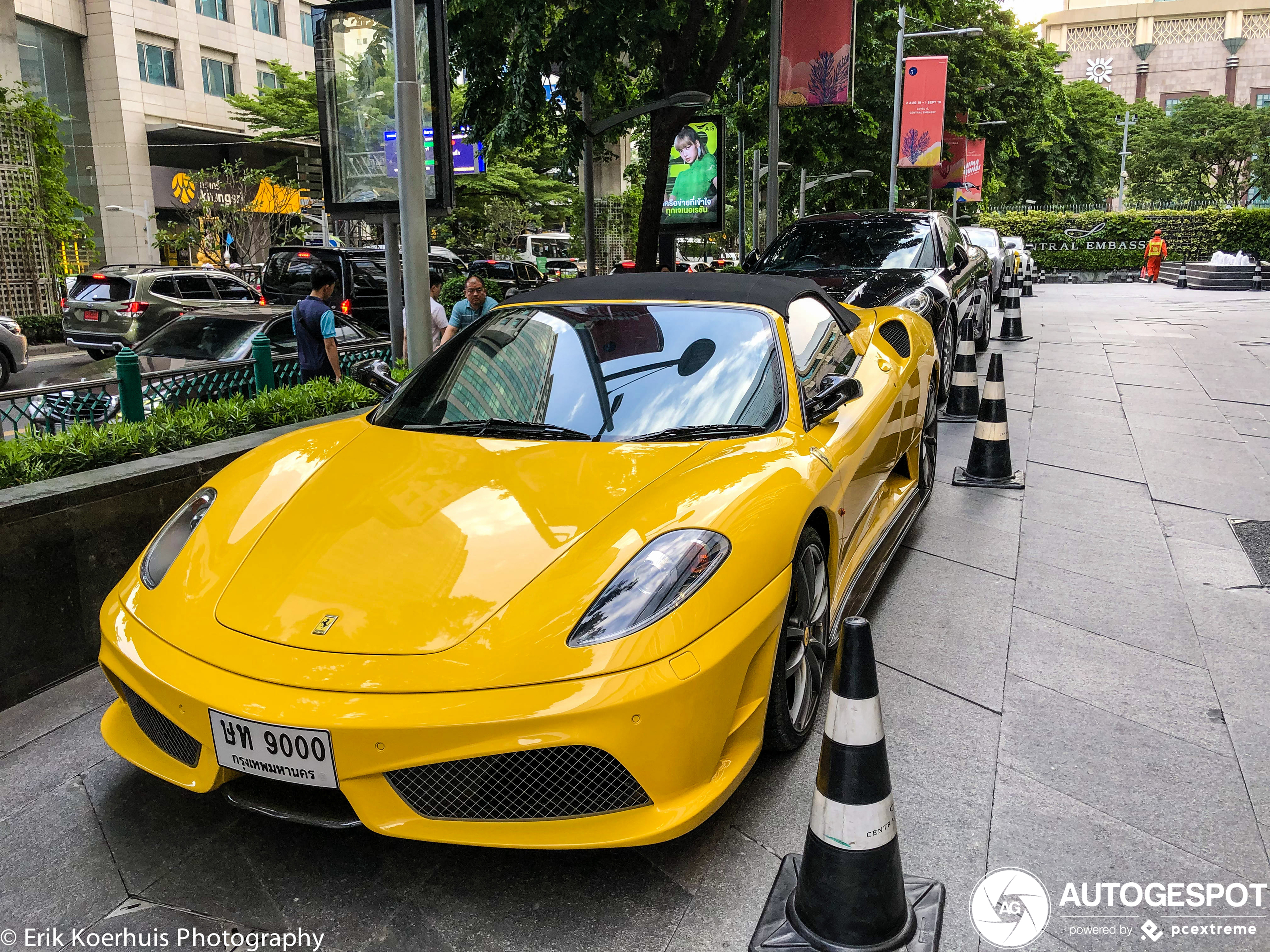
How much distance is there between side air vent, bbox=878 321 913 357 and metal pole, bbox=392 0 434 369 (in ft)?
9.50

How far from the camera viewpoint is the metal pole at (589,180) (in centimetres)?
1403

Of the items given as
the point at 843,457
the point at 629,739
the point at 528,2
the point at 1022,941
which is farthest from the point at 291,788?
the point at 528,2

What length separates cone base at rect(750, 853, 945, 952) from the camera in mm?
2416

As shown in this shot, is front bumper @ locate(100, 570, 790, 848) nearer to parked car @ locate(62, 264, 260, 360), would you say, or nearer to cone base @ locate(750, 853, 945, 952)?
cone base @ locate(750, 853, 945, 952)

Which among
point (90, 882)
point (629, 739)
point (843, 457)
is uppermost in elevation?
point (843, 457)

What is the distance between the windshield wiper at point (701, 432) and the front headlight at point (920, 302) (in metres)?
4.57

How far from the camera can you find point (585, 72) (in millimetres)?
12062

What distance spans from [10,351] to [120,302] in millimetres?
2557

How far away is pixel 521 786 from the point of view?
2.51 metres

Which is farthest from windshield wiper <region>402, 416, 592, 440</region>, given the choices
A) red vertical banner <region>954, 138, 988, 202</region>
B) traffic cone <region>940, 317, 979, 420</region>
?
red vertical banner <region>954, 138, 988, 202</region>

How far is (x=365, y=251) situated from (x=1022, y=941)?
57.3 feet

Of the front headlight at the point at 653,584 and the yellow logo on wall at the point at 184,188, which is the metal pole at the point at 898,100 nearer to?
the yellow logo on wall at the point at 184,188

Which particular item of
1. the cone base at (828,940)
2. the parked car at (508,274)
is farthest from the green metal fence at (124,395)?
the parked car at (508,274)

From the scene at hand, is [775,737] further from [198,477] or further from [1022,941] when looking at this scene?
[198,477]
